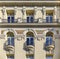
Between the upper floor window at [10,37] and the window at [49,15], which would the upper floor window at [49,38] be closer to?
the window at [49,15]

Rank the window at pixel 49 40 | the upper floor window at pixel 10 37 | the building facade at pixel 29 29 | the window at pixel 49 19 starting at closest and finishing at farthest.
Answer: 1. the building facade at pixel 29 29
2. the window at pixel 49 40
3. the upper floor window at pixel 10 37
4. the window at pixel 49 19

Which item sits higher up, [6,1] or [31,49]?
[6,1]

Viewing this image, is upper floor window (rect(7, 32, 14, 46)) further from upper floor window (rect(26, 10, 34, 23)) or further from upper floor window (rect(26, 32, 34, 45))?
upper floor window (rect(26, 10, 34, 23))

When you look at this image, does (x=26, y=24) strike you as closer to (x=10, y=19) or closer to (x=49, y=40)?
(x=10, y=19)

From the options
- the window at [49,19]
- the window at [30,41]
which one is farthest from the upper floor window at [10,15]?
the window at [49,19]

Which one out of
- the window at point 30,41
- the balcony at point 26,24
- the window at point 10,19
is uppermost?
the window at point 10,19

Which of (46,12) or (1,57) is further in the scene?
(46,12)

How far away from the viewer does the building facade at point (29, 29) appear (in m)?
33.7

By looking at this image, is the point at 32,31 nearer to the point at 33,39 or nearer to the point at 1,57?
the point at 33,39

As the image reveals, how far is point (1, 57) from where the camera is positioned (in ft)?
109

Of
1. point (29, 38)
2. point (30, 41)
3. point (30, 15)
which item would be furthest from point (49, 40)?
point (30, 15)

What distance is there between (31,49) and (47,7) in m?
5.11

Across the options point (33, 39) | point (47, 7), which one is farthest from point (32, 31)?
point (47, 7)

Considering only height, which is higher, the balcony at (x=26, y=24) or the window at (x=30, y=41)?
the balcony at (x=26, y=24)
